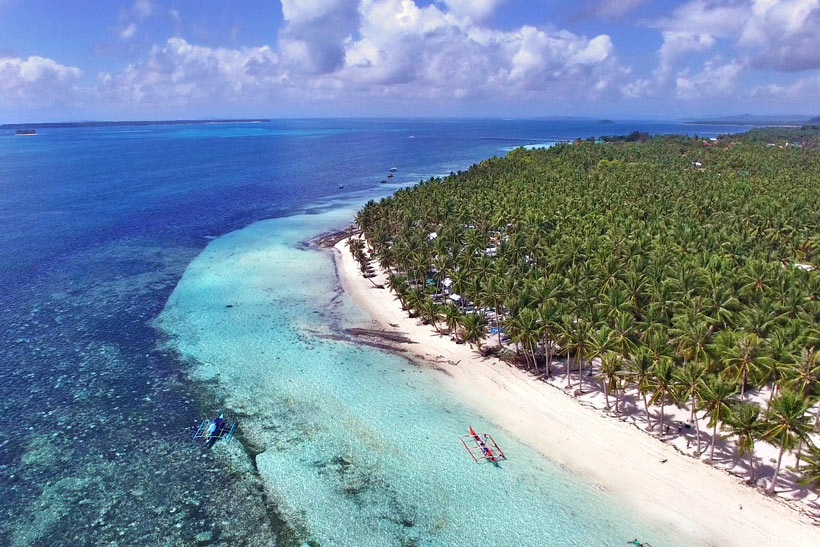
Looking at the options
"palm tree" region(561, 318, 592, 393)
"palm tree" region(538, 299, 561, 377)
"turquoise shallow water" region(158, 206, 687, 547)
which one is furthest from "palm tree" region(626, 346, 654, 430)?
"turquoise shallow water" region(158, 206, 687, 547)

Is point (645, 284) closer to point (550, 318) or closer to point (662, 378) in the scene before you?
point (550, 318)

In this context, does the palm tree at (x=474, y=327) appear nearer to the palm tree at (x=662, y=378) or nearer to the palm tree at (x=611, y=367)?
the palm tree at (x=611, y=367)

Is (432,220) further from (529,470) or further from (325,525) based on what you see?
(325,525)

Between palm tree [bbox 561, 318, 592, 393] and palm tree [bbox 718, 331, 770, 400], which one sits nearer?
palm tree [bbox 718, 331, 770, 400]

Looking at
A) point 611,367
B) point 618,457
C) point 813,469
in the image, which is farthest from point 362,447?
point 813,469

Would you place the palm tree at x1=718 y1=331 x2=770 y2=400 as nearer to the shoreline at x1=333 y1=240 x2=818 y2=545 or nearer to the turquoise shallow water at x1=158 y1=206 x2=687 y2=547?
the shoreline at x1=333 y1=240 x2=818 y2=545
